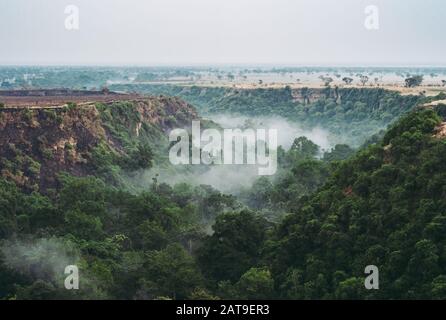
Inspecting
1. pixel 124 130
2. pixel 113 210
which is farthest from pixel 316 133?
pixel 113 210

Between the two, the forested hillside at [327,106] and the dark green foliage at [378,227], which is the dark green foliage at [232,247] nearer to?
the dark green foliage at [378,227]

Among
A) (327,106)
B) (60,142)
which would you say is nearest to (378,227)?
(60,142)

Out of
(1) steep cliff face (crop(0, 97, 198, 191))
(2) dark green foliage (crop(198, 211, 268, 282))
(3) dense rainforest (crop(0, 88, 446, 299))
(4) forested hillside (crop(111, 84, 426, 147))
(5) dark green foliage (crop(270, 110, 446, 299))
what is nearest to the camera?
(5) dark green foliage (crop(270, 110, 446, 299))

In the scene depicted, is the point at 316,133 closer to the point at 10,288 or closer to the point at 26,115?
the point at 26,115

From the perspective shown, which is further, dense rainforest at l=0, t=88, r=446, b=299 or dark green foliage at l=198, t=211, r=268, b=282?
dark green foliage at l=198, t=211, r=268, b=282

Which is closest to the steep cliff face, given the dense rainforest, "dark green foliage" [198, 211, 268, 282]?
the dense rainforest

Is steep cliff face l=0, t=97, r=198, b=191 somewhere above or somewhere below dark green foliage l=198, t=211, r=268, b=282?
above

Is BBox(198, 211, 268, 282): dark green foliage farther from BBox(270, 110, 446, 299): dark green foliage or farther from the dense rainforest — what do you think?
BBox(270, 110, 446, 299): dark green foliage

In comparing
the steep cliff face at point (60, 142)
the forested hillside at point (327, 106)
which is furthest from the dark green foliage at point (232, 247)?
the forested hillside at point (327, 106)
